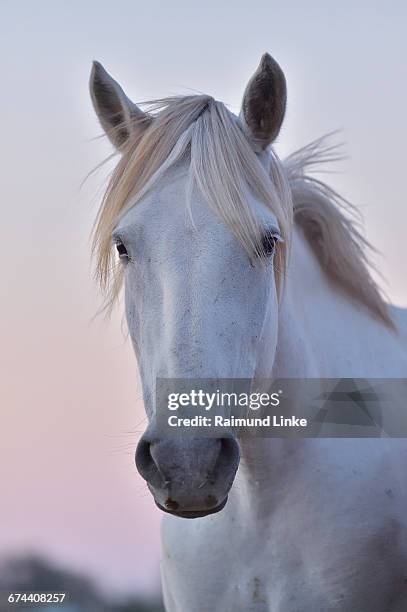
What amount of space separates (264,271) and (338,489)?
0.96 m

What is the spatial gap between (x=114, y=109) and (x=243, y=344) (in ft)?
3.87

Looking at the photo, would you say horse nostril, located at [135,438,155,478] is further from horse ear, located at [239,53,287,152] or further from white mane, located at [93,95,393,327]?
horse ear, located at [239,53,287,152]

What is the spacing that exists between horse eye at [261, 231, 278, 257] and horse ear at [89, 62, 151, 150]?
724 mm

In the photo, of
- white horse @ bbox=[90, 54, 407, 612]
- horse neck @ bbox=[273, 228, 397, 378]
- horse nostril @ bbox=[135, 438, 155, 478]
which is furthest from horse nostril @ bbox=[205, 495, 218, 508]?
horse neck @ bbox=[273, 228, 397, 378]

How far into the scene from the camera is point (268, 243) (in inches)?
125

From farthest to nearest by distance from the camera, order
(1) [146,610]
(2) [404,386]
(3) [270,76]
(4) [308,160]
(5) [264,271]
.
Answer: (1) [146,610] < (4) [308,160] < (2) [404,386] < (3) [270,76] < (5) [264,271]

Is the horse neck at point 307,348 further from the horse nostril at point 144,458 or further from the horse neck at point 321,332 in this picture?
the horse nostril at point 144,458

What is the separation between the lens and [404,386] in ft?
13.2

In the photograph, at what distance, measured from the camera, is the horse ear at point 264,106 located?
11.3 feet

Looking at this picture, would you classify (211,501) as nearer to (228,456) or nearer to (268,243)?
(228,456)

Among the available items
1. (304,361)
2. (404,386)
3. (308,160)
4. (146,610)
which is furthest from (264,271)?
(146,610)

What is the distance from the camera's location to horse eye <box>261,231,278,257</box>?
3.14 metres

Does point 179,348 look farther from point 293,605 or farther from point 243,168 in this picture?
point 293,605

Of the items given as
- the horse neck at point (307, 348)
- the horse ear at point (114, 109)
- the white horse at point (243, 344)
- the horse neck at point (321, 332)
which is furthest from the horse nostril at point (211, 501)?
the horse ear at point (114, 109)
